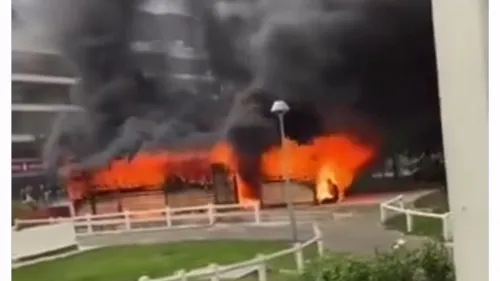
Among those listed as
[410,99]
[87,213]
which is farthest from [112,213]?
[410,99]

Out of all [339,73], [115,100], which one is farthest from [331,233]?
[115,100]

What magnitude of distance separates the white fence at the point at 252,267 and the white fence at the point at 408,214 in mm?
93

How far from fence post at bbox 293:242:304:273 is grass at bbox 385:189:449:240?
0.42ft

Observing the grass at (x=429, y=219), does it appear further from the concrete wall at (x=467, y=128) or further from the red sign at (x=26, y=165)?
the red sign at (x=26, y=165)

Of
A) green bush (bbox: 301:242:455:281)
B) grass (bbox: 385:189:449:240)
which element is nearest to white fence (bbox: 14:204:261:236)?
green bush (bbox: 301:242:455:281)

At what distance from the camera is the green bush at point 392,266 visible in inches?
41.0

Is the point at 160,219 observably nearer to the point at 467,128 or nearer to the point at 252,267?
the point at 252,267

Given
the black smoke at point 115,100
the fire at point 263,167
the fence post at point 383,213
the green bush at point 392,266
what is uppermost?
the black smoke at point 115,100

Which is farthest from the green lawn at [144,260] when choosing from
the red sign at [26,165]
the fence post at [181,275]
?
the red sign at [26,165]

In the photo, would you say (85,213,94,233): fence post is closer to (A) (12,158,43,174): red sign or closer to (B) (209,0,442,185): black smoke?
(A) (12,158,43,174): red sign

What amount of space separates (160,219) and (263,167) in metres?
0.15

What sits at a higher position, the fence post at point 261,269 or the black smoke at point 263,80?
the black smoke at point 263,80

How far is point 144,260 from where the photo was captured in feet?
3.24

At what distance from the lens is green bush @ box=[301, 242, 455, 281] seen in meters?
1.04
